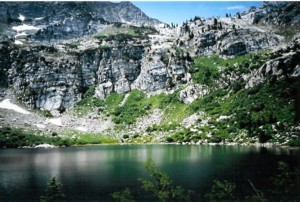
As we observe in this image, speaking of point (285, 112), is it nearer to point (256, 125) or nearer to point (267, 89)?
point (256, 125)

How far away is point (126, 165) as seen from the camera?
8900 centimetres

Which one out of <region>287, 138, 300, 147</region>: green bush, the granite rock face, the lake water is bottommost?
the lake water

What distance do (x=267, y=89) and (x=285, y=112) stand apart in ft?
106

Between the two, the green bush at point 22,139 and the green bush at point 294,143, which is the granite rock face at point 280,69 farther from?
the green bush at point 22,139

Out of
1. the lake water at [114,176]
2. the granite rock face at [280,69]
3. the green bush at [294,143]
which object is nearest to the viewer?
the lake water at [114,176]

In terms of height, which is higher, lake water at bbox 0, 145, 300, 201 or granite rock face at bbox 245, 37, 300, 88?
granite rock face at bbox 245, 37, 300, 88

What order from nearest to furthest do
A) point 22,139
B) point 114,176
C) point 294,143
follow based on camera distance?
1. point 114,176
2. point 294,143
3. point 22,139

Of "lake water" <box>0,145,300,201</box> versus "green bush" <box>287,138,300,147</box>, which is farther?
"green bush" <box>287,138,300,147</box>

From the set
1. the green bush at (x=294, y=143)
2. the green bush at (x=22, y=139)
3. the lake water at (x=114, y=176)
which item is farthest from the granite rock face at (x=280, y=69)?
the green bush at (x=22, y=139)

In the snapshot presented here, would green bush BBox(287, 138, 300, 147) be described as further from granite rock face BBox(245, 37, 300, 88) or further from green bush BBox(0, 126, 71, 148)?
green bush BBox(0, 126, 71, 148)

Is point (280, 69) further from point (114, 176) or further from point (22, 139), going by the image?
point (22, 139)

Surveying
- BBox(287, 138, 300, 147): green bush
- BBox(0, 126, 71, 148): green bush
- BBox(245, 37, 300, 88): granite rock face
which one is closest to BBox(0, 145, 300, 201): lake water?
BBox(287, 138, 300, 147): green bush

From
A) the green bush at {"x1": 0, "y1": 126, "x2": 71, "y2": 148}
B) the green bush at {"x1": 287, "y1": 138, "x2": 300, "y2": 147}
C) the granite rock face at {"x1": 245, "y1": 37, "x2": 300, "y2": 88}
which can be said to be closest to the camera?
the green bush at {"x1": 287, "y1": 138, "x2": 300, "y2": 147}

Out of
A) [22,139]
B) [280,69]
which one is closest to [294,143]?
[280,69]
